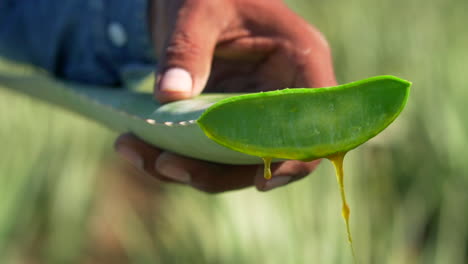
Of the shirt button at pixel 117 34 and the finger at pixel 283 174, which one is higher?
the shirt button at pixel 117 34

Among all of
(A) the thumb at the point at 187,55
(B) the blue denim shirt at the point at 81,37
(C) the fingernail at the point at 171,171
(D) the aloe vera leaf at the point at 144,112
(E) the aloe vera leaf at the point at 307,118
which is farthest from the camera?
(B) the blue denim shirt at the point at 81,37

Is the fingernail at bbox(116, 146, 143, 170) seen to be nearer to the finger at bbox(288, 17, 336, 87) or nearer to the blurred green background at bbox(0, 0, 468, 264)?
the finger at bbox(288, 17, 336, 87)

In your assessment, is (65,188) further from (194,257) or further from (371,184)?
(371,184)

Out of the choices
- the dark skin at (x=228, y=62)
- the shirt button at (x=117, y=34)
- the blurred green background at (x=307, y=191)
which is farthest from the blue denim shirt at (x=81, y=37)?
the blurred green background at (x=307, y=191)

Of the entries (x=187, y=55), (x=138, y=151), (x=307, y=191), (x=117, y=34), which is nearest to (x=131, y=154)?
(x=138, y=151)

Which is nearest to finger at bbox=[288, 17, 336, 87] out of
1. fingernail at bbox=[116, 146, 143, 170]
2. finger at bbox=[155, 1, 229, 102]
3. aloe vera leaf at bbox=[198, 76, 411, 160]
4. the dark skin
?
the dark skin

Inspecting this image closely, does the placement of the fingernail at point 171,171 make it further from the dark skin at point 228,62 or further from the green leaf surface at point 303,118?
the green leaf surface at point 303,118
